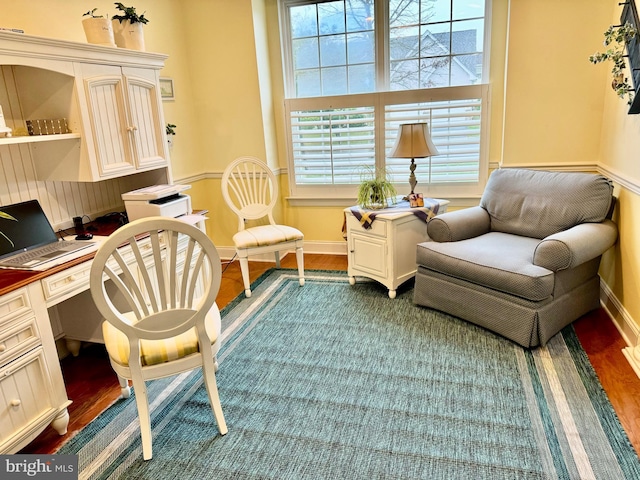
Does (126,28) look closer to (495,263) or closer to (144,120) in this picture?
(144,120)

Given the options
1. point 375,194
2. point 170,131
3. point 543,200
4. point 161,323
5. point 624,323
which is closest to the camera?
point 161,323

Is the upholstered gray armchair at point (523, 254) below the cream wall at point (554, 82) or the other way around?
below

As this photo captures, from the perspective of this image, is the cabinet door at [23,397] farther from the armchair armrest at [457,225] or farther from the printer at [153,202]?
the armchair armrest at [457,225]

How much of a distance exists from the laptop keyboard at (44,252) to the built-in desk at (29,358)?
0.37 feet

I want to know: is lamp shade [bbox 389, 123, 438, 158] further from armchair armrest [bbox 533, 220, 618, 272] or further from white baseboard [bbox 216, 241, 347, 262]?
white baseboard [bbox 216, 241, 347, 262]

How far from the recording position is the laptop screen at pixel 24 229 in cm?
214

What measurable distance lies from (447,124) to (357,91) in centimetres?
85

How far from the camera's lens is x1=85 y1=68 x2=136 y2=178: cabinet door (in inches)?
96.6

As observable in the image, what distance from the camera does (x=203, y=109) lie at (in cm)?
408

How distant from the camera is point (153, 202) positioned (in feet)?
9.24

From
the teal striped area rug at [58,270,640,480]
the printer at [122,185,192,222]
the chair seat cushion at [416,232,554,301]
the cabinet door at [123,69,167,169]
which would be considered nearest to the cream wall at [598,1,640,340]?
the teal striped area rug at [58,270,640,480]

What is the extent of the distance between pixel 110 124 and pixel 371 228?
179 centimetres

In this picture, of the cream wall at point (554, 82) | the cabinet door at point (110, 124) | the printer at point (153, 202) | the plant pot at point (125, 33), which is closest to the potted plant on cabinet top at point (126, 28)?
the plant pot at point (125, 33)

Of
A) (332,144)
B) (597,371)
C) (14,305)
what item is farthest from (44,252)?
(597,371)
